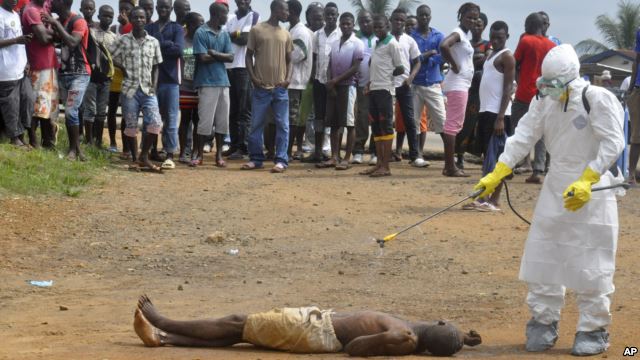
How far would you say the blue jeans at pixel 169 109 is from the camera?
555 inches

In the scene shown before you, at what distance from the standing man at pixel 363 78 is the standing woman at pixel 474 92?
4.28 feet

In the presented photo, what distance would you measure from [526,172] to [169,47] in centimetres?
498

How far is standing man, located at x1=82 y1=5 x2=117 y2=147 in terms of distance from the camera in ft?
46.2

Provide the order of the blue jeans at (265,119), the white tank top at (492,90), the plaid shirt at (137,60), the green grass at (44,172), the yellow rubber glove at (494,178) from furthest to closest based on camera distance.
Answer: the blue jeans at (265,119)
the plaid shirt at (137,60)
the white tank top at (492,90)
the green grass at (44,172)
the yellow rubber glove at (494,178)

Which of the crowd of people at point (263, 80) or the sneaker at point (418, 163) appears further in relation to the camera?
the sneaker at point (418, 163)

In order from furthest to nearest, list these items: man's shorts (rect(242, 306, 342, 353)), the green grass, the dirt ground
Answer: the green grass
the dirt ground
man's shorts (rect(242, 306, 342, 353))

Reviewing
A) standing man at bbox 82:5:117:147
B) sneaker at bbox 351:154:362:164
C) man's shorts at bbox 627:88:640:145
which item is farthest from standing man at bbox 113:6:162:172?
man's shorts at bbox 627:88:640:145

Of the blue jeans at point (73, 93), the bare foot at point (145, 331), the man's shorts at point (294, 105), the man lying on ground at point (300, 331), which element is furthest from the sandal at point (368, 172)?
the bare foot at point (145, 331)

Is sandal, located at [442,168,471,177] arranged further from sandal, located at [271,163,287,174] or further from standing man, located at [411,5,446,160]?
sandal, located at [271,163,287,174]

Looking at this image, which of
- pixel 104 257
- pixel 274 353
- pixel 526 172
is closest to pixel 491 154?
pixel 526 172

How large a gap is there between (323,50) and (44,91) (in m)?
3.66

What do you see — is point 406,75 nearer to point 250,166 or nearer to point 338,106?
point 338,106

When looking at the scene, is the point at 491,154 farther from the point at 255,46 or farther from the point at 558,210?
the point at 558,210

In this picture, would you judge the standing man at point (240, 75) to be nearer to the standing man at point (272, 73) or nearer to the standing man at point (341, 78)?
the standing man at point (272, 73)
